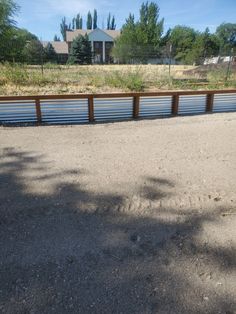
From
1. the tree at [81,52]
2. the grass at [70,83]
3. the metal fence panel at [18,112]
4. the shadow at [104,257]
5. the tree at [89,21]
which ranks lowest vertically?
the shadow at [104,257]

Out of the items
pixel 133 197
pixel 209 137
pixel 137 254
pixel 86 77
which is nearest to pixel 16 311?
pixel 137 254

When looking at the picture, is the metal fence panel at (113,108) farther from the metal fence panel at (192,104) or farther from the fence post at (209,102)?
the fence post at (209,102)

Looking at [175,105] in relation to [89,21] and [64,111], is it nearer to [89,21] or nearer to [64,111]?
[64,111]

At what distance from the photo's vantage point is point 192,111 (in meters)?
8.48

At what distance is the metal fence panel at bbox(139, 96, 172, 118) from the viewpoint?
7.95m

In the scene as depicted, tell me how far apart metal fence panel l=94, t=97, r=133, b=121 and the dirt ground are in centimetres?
243

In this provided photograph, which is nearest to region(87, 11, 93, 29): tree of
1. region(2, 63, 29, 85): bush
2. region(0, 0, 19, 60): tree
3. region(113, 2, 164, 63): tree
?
region(113, 2, 164, 63): tree

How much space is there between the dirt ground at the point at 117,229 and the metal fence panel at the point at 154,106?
2.79m

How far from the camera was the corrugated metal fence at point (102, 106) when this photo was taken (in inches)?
279

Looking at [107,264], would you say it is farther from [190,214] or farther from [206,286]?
[190,214]

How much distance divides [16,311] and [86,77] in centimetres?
1233

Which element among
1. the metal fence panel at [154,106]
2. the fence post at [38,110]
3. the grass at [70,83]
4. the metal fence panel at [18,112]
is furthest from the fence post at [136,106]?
the grass at [70,83]

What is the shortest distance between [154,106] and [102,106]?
58.7 inches

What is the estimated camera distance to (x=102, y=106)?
24.9 feet
